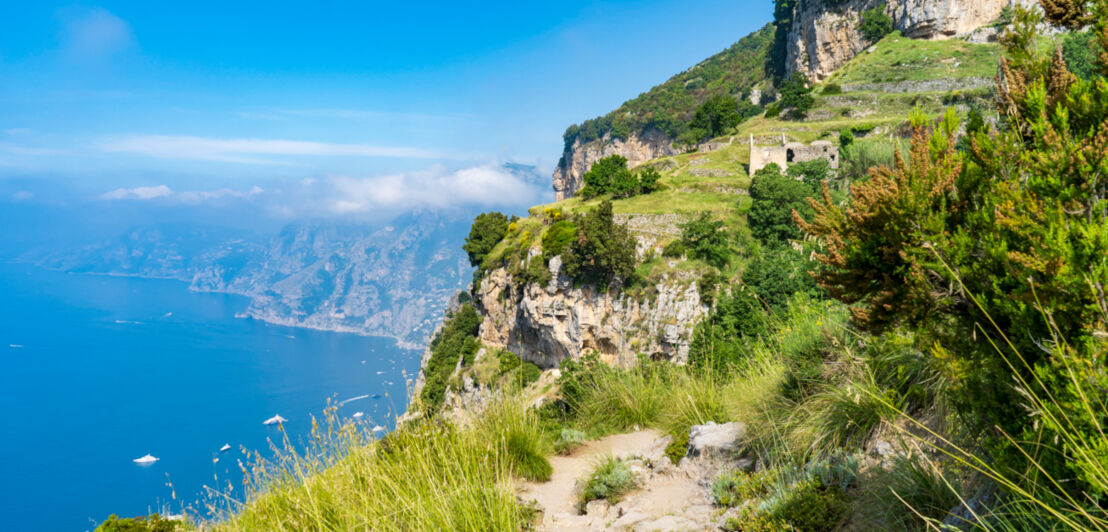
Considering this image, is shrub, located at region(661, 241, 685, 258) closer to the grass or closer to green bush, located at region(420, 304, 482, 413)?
green bush, located at region(420, 304, 482, 413)

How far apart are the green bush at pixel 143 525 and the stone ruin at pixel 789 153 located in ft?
127

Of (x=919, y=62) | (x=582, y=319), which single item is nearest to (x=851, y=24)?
(x=919, y=62)

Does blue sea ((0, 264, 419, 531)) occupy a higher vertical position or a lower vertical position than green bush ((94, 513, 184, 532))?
lower

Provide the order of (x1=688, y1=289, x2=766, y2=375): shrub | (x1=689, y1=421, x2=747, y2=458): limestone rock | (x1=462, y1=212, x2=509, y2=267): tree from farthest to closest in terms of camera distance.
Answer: (x1=462, y1=212, x2=509, y2=267): tree, (x1=688, y1=289, x2=766, y2=375): shrub, (x1=689, y1=421, x2=747, y2=458): limestone rock

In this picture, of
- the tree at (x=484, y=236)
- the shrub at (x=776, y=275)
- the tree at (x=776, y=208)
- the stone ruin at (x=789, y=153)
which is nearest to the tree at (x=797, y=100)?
the stone ruin at (x=789, y=153)

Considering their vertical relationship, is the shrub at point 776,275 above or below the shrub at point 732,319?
above

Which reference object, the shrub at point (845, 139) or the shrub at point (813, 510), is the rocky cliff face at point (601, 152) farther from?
the shrub at point (813, 510)

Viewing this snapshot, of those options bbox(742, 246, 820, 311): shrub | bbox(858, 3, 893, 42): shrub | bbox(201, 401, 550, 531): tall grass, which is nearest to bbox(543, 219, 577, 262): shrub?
bbox(742, 246, 820, 311): shrub

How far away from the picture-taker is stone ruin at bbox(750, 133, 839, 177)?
124 feet

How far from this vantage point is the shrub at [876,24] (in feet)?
191

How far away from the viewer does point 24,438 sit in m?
100

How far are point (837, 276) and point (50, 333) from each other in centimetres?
26226

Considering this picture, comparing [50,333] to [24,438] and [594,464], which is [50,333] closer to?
[24,438]

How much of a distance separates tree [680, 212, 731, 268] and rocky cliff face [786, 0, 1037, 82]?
150 feet
